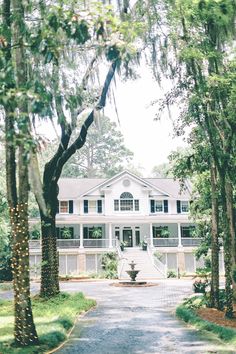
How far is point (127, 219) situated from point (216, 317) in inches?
1037

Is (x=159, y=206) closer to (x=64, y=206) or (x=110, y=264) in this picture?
(x=110, y=264)

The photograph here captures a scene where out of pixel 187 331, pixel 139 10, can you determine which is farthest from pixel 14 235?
pixel 139 10

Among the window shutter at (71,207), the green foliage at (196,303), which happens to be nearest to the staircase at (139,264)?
the window shutter at (71,207)

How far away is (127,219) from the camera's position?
39656 mm

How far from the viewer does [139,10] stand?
12258mm

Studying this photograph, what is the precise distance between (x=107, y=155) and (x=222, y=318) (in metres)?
58.3

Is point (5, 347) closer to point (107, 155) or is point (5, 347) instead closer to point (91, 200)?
point (91, 200)

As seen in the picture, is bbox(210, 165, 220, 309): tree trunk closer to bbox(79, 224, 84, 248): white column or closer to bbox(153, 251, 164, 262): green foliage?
bbox(153, 251, 164, 262): green foliage

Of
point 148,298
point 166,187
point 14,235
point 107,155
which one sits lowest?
point 148,298

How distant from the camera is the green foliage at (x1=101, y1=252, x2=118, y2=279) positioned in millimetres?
33912

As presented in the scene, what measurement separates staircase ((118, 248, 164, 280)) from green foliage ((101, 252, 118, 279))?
1.56ft

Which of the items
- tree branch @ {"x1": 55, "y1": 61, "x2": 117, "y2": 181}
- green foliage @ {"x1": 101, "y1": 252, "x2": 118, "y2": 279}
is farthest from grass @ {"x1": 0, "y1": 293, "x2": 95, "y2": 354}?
green foliage @ {"x1": 101, "y1": 252, "x2": 118, "y2": 279}

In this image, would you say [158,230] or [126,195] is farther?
[158,230]

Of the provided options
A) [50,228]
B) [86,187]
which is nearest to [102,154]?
[86,187]
